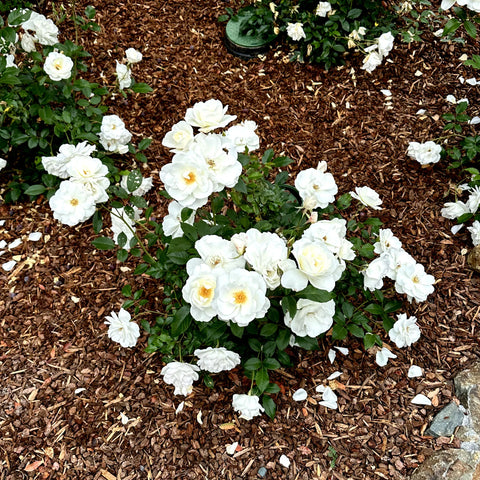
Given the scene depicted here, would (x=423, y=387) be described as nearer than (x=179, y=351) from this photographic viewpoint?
No

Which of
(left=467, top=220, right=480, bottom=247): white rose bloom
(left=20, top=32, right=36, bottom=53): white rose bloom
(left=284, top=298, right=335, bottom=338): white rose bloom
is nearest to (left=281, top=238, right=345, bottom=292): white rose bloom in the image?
(left=284, top=298, right=335, bottom=338): white rose bloom

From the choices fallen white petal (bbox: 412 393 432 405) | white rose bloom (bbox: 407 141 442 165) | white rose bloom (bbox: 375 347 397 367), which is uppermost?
white rose bloom (bbox: 407 141 442 165)

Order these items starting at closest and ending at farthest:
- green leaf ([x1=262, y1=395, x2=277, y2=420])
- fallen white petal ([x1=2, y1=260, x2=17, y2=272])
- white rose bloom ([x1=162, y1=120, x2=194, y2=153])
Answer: white rose bloom ([x1=162, y1=120, x2=194, y2=153]), green leaf ([x1=262, y1=395, x2=277, y2=420]), fallen white petal ([x1=2, y1=260, x2=17, y2=272])

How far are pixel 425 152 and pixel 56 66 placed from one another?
1921 millimetres

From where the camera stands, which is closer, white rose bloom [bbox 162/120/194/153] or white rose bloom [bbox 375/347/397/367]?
white rose bloom [bbox 162/120/194/153]

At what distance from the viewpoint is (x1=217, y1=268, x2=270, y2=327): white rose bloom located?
52.1 inches

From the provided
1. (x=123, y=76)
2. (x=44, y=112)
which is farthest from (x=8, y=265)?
(x=123, y=76)

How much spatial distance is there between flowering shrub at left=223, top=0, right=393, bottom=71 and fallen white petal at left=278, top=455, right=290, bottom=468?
87.2 inches

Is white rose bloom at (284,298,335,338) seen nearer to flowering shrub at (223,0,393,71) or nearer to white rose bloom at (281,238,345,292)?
white rose bloom at (281,238,345,292)

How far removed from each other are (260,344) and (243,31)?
2.33 metres

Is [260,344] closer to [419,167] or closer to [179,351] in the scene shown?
[179,351]

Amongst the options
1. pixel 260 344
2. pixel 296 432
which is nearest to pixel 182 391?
pixel 260 344

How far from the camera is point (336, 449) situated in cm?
189

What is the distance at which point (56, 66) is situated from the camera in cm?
222
